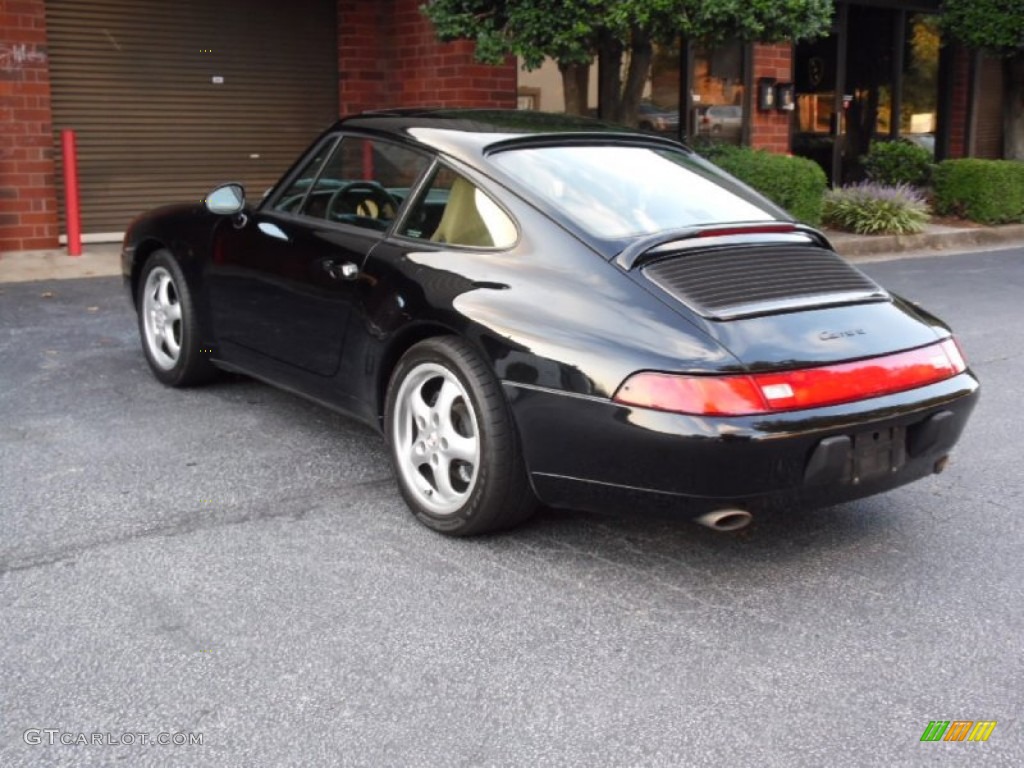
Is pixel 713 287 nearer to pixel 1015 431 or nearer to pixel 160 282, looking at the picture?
pixel 1015 431

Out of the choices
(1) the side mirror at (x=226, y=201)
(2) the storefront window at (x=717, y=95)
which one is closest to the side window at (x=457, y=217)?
(1) the side mirror at (x=226, y=201)

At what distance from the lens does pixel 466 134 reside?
14.7 feet

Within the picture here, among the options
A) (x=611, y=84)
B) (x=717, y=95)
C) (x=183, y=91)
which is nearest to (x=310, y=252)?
(x=611, y=84)

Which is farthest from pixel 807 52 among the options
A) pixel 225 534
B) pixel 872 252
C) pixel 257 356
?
pixel 225 534

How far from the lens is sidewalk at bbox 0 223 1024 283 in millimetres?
10141

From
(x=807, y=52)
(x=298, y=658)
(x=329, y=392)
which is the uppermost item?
(x=807, y=52)

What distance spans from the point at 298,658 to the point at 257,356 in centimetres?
224

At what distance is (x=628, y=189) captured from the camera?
4336 millimetres

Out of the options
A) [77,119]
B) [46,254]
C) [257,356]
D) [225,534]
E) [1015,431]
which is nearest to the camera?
[225,534]

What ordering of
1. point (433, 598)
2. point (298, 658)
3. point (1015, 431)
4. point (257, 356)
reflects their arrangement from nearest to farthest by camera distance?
point (298, 658), point (433, 598), point (257, 356), point (1015, 431)

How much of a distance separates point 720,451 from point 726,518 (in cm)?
A: 25

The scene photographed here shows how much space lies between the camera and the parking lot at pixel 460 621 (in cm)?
283

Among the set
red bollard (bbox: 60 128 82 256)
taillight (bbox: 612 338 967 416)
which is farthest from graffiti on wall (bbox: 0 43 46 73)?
taillight (bbox: 612 338 967 416)

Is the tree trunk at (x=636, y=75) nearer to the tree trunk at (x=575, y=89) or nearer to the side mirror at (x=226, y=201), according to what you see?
the tree trunk at (x=575, y=89)
